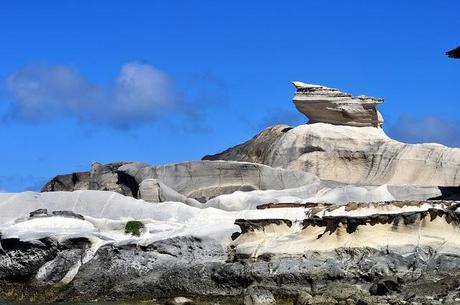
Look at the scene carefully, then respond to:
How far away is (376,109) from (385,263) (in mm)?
15251

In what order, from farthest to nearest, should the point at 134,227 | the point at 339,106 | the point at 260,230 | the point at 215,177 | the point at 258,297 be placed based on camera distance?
the point at 339,106 → the point at 215,177 → the point at 134,227 → the point at 260,230 → the point at 258,297

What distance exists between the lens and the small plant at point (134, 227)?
27.3 meters

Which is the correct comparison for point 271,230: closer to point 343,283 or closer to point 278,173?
point 343,283

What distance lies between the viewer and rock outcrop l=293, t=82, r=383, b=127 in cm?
3709

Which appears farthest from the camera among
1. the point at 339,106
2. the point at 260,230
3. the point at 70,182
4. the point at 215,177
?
the point at 70,182

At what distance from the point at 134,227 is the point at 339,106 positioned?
1206 centimetres

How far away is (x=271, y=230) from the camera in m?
25.4

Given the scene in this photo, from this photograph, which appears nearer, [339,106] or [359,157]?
[359,157]

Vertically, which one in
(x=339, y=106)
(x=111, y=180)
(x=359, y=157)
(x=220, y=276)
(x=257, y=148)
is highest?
(x=339, y=106)

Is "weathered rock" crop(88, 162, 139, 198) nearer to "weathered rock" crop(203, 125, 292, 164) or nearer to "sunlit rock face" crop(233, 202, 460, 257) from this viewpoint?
"weathered rock" crop(203, 125, 292, 164)

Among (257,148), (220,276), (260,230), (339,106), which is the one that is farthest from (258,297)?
(339,106)

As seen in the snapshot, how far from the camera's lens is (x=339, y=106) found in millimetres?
37062

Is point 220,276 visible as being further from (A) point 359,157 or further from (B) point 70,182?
(B) point 70,182

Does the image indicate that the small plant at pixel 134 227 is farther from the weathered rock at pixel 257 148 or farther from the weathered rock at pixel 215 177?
the weathered rock at pixel 257 148
